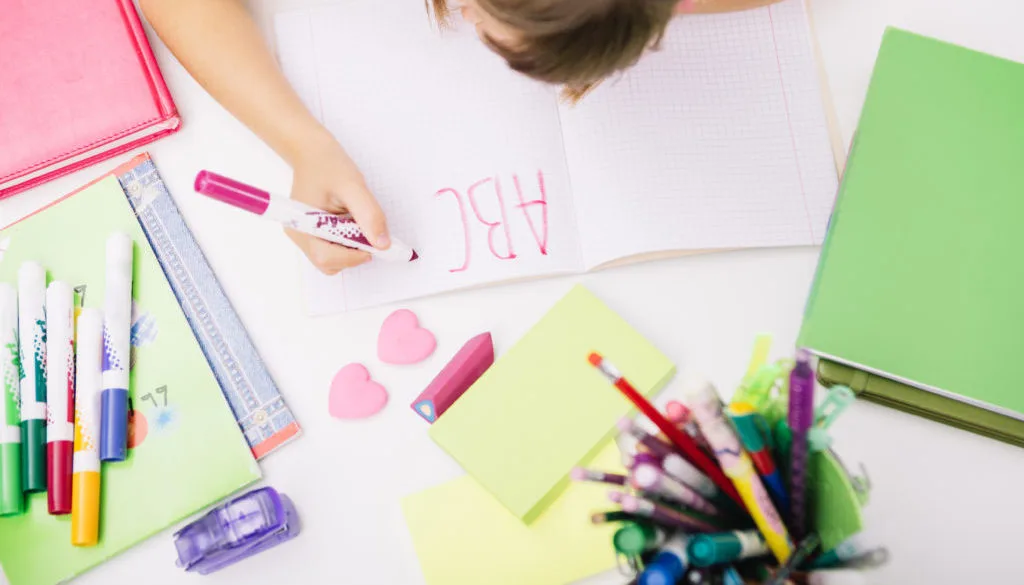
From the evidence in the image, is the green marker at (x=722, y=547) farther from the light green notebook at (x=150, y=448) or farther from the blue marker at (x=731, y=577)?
the light green notebook at (x=150, y=448)

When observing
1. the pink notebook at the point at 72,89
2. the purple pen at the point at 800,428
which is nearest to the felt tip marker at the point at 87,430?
the pink notebook at the point at 72,89

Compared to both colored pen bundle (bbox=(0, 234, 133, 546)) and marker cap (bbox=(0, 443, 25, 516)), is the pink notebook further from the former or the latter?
marker cap (bbox=(0, 443, 25, 516))

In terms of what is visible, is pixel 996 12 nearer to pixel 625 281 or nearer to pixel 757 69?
pixel 757 69

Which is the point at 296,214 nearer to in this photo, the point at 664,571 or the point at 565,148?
the point at 565,148

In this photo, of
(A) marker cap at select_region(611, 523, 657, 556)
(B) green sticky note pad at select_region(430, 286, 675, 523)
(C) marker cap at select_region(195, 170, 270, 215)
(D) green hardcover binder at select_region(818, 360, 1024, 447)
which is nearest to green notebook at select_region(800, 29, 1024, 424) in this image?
(D) green hardcover binder at select_region(818, 360, 1024, 447)

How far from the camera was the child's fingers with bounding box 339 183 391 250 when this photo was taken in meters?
0.58

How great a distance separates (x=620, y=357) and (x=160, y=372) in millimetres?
350

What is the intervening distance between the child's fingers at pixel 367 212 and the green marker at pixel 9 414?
0.27 m

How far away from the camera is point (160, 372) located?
0.61 m

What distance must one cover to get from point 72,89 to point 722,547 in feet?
2.03

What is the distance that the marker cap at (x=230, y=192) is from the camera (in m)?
0.46

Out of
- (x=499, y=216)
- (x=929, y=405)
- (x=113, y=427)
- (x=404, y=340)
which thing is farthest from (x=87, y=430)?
(x=929, y=405)

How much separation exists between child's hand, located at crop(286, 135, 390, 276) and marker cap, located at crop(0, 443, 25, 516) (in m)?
0.26

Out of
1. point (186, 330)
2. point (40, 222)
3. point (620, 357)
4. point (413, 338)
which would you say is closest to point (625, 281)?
point (620, 357)
